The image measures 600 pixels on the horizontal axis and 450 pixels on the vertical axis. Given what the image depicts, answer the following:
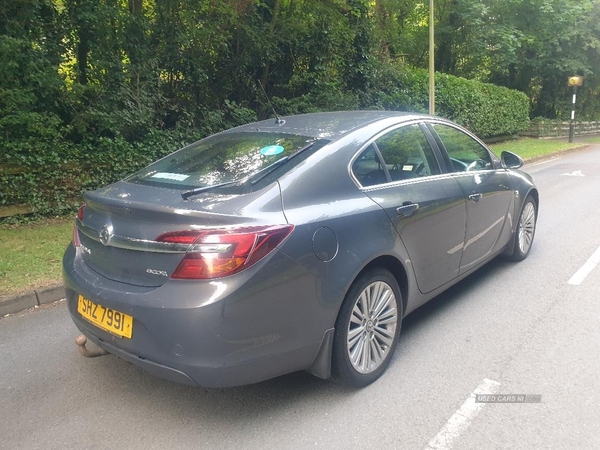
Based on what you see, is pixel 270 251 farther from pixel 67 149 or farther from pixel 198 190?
pixel 67 149

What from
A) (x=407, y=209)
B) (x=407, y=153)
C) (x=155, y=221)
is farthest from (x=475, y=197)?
(x=155, y=221)

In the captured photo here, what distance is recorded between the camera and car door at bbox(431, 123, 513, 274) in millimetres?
4184

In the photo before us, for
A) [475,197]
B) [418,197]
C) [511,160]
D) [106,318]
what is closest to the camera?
[106,318]

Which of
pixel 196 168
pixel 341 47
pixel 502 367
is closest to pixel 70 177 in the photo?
pixel 196 168

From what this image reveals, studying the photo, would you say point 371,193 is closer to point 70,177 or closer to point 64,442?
point 64,442

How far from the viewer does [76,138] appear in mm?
8008

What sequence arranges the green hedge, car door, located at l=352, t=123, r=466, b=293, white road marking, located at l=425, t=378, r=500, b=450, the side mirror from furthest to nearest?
1. the green hedge
2. the side mirror
3. car door, located at l=352, t=123, r=466, b=293
4. white road marking, located at l=425, t=378, r=500, b=450

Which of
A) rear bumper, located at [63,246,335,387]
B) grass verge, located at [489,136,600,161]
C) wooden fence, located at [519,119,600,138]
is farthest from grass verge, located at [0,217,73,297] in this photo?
wooden fence, located at [519,119,600,138]

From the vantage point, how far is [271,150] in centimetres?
323

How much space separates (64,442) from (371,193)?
2227 mm

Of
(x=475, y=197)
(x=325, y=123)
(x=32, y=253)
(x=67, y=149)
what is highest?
(x=325, y=123)

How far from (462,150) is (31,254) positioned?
4.74 metres

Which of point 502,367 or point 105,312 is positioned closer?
point 105,312

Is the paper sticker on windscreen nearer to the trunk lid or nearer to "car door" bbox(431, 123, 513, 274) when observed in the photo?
the trunk lid
